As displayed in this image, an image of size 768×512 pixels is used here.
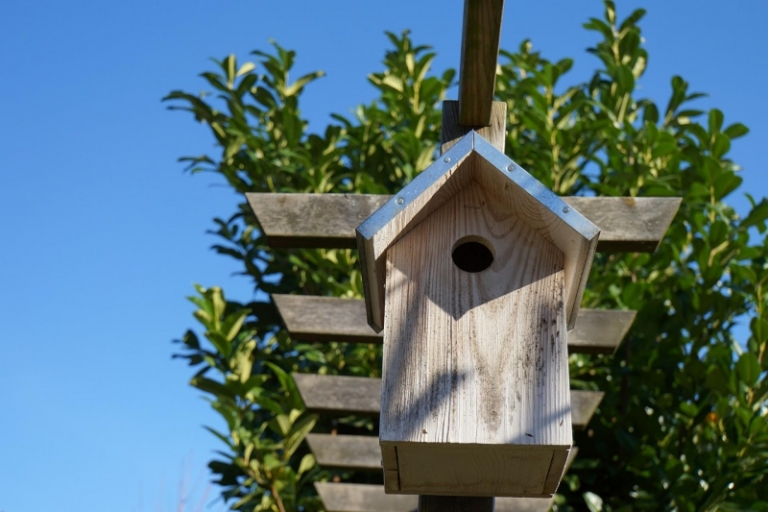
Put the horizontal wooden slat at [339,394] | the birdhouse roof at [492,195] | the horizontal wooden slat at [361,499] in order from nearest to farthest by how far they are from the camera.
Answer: the birdhouse roof at [492,195] < the horizontal wooden slat at [339,394] < the horizontal wooden slat at [361,499]

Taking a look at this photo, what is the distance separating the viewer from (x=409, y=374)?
7.54 feet

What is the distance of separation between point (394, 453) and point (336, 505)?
6.81 feet

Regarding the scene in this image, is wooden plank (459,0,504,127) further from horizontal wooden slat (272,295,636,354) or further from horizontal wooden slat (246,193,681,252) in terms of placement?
horizontal wooden slat (272,295,636,354)

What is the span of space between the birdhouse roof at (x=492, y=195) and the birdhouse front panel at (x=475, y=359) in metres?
0.03

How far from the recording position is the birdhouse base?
2.24 m

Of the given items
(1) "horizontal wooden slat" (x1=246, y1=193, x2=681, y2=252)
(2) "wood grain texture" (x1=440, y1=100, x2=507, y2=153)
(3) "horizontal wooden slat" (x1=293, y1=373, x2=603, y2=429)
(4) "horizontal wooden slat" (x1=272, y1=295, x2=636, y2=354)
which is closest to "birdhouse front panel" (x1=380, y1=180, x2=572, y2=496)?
(2) "wood grain texture" (x1=440, y1=100, x2=507, y2=153)

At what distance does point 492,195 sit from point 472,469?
724 mm

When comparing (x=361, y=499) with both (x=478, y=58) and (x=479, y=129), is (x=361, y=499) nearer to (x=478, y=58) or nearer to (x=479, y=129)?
(x=479, y=129)

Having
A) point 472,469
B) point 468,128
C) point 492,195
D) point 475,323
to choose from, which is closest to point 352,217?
point 468,128

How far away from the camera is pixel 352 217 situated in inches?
125

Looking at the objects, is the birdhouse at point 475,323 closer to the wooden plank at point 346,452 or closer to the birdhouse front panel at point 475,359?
the birdhouse front panel at point 475,359

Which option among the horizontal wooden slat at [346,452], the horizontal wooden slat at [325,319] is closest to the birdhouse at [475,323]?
the horizontal wooden slat at [325,319]

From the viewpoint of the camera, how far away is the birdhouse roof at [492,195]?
8.00 ft

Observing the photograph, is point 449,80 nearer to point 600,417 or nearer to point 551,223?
point 600,417
